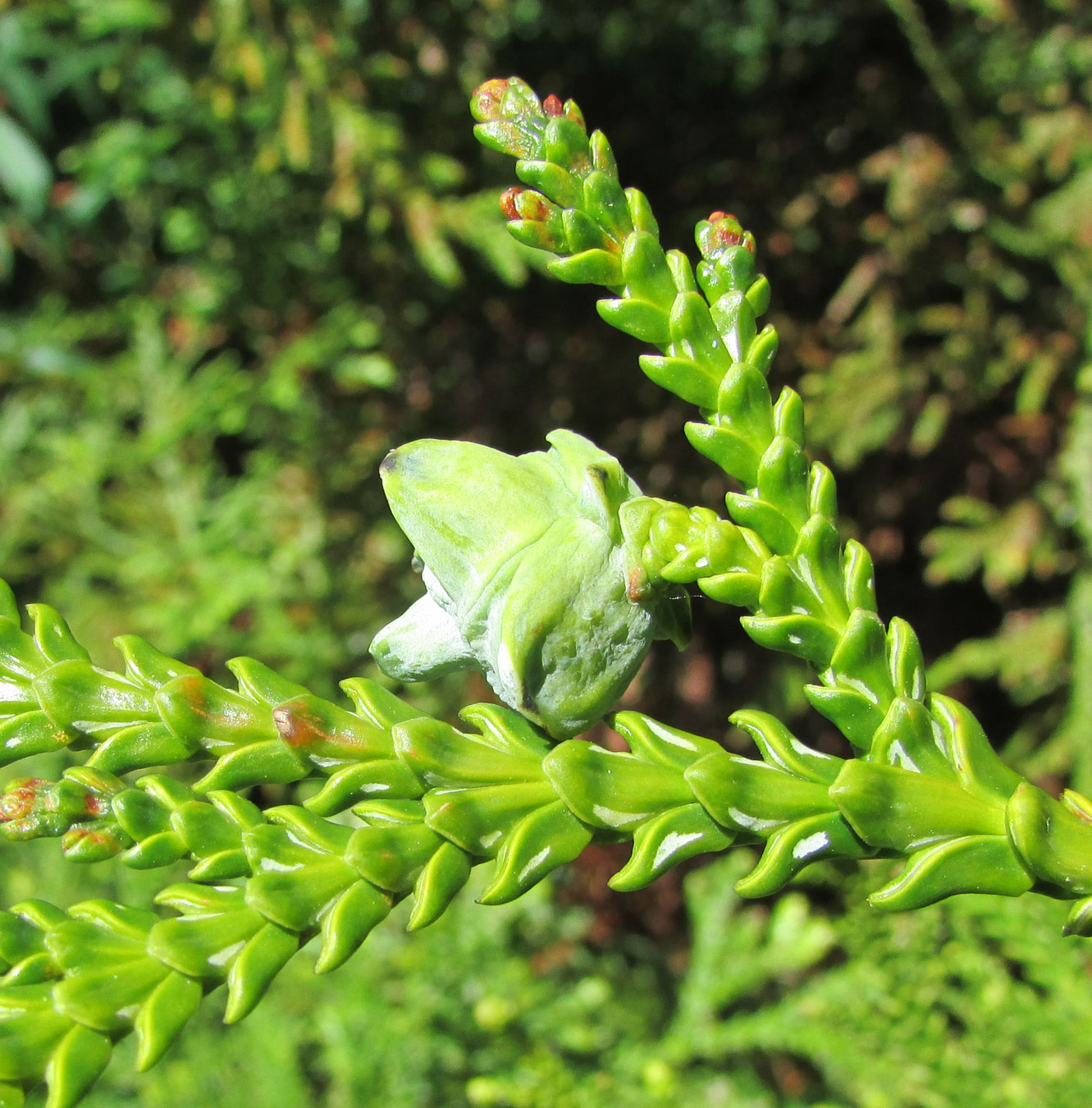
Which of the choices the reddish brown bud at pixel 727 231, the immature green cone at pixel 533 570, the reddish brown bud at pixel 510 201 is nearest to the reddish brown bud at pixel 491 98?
the reddish brown bud at pixel 510 201

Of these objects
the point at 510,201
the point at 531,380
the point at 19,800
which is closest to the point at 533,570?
the point at 510,201

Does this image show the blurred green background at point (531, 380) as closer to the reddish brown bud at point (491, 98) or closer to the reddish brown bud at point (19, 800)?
the reddish brown bud at point (491, 98)

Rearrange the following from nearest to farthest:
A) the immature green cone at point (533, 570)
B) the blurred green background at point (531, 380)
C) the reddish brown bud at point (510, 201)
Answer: the immature green cone at point (533, 570)
the reddish brown bud at point (510, 201)
the blurred green background at point (531, 380)

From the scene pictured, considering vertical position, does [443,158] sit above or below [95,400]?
above

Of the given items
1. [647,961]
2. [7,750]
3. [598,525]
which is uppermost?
[598,525]

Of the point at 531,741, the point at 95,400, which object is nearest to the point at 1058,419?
the point at 531,741

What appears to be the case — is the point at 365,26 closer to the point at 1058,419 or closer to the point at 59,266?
the point at 59,266

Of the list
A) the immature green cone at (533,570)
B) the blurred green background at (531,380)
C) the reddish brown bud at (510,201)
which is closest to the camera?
the immature green cone at (533,570)

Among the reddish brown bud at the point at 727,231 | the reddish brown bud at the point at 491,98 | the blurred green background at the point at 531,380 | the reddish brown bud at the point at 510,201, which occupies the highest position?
the reddish brown bud at the point at 491,98
